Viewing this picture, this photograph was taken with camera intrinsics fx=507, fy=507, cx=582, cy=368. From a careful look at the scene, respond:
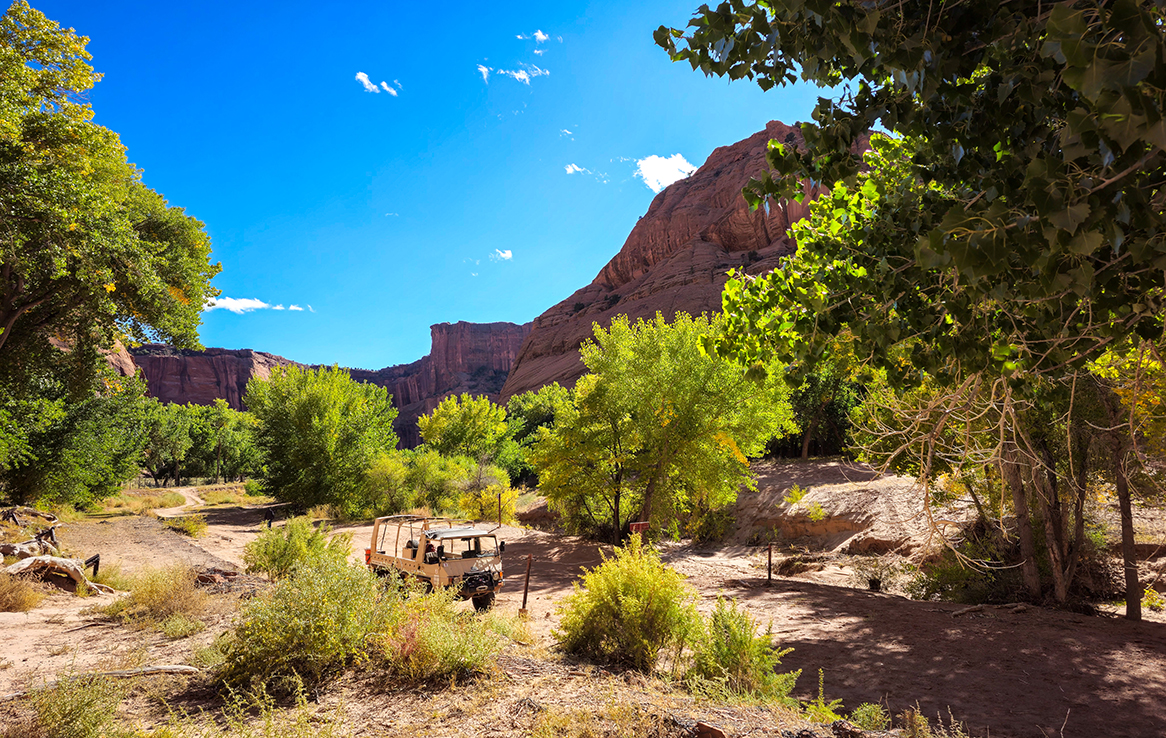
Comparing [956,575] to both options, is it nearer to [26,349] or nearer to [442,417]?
[26,349]

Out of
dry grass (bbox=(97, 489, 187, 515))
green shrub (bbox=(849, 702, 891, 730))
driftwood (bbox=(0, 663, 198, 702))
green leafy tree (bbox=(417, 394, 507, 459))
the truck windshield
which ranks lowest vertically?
dry grass (bbox=(97, 489, 187, 515))

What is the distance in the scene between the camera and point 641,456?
17.9 meters

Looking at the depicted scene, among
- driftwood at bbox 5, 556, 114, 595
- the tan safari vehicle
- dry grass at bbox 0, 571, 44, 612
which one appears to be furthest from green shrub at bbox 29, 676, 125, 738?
driftwood at bbox 5, 556, 114, 595

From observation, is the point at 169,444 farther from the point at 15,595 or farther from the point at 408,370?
the point at 408,370

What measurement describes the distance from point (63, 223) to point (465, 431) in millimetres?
31572

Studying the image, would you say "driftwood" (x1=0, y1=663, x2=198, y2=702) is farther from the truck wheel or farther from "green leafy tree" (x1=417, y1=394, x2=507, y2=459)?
"green leafy tree" (x1=417, y1=394, x2=507, y2=459)

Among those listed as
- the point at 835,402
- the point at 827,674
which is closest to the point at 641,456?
the point at 827,674

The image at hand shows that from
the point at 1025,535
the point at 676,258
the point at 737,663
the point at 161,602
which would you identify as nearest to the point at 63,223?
the point at 161,602

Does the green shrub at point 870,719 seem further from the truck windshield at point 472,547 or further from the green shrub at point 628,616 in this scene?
the truck windshield at point 472,547

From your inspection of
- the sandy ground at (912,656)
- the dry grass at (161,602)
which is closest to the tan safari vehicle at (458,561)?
the sandy ground at (912,656)

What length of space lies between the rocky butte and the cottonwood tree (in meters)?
114

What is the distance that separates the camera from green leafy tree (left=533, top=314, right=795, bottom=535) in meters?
17.1

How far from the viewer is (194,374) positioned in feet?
396

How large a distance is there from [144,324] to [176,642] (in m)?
10.8
